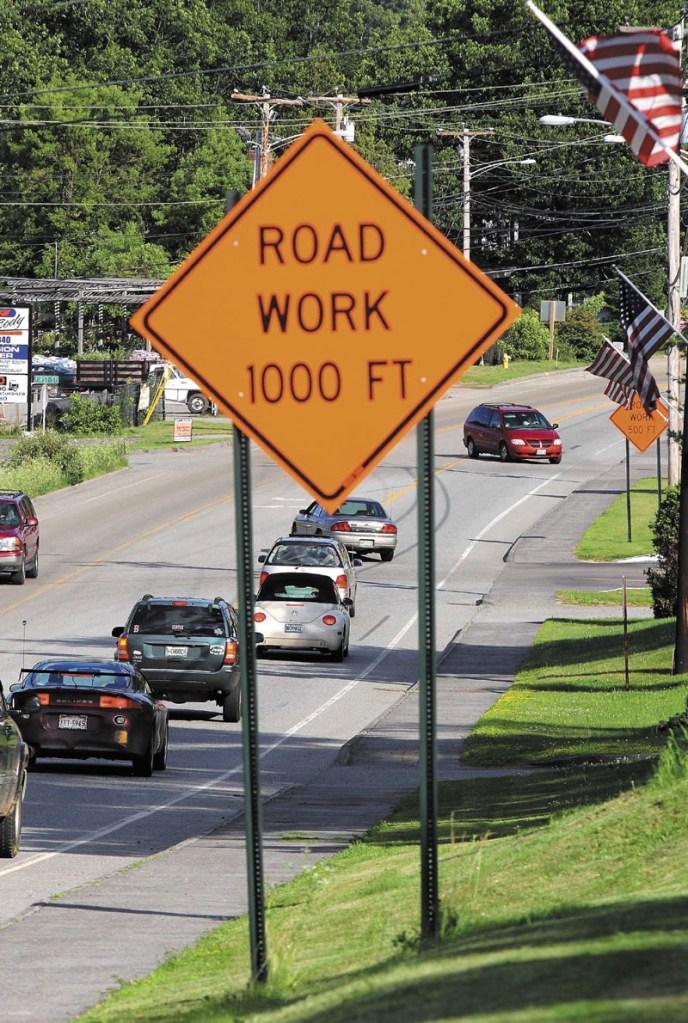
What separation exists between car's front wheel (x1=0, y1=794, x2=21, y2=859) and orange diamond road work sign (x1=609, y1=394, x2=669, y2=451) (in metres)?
25.9

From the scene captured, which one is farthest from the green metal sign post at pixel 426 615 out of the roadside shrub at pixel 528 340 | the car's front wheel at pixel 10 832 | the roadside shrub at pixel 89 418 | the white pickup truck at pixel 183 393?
the roadside shrub at pixel 528 340

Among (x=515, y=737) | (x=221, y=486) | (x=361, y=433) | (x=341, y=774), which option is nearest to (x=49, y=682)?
(x=341, y=774)

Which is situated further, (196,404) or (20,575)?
(196,404)

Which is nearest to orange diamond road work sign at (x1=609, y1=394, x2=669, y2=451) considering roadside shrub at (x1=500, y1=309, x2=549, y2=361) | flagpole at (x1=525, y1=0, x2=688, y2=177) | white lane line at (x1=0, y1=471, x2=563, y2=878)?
white lane line at (x1=0, y1=471, x2=563, y2=878)

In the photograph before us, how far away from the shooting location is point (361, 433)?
25.8 ft

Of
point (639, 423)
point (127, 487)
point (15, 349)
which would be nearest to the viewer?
point (639, 423)

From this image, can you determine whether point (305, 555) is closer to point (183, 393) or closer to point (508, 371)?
point (183, 393)

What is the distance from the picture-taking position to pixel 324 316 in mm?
7910

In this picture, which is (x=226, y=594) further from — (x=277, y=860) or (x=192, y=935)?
(x=192, y=935)

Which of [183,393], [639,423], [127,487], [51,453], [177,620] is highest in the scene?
[639,423]

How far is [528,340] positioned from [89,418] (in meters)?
36.7

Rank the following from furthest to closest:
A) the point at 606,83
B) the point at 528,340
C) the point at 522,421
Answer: the point at 528,340 < the point at 522,421 < the point at 606,83

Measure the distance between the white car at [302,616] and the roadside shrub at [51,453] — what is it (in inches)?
1050

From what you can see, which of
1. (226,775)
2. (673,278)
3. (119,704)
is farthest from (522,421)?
(119,704)
